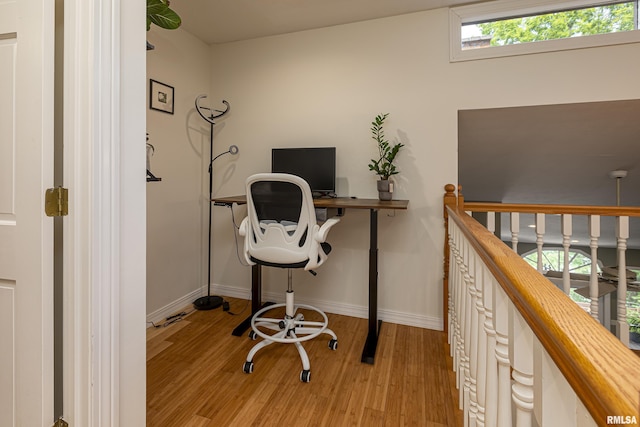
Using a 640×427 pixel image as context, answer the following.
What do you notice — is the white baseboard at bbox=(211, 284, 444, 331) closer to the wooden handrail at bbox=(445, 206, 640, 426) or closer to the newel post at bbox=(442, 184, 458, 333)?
the newel post at bbox=(442, 184, 458, 333)

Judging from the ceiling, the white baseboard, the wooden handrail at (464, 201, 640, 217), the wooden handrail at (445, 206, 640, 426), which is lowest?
the white baseboard

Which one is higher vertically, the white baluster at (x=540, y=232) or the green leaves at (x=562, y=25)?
the green leaves at (x=562, y=25)

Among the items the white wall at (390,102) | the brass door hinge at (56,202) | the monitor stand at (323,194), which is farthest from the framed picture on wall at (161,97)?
the brass door hinge at (56,202)

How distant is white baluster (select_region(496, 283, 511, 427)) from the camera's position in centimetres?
69

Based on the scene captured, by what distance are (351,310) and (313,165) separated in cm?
131

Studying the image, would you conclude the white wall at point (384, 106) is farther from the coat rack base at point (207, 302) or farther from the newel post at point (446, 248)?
the coat rack base at point (207, 302)

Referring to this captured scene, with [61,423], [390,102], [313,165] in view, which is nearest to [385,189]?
[313,165]

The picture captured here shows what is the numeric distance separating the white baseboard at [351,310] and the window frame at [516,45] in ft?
6.78

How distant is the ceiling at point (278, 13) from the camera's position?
2.31 metres

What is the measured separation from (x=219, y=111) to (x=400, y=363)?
8.83 ft

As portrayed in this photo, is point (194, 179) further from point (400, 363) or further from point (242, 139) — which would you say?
point (400, 363)

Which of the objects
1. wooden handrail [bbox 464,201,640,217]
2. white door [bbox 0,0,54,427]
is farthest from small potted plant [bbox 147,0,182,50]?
wooden handrail [bbox 464,201,640,217]

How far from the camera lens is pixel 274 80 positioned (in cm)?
282

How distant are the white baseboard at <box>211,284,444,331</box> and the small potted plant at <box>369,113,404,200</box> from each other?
1004 millimetres
